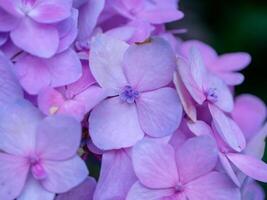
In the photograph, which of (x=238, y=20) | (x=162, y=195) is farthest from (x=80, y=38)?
(x=238, y=20)

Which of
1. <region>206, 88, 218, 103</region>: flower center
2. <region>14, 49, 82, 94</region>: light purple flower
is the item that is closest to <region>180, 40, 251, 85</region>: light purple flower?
<region>206, 88, 218, 103</region>: flower center

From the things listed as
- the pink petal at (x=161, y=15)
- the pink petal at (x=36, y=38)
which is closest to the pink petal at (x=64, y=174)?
the pink petal at (x=36, y=38)

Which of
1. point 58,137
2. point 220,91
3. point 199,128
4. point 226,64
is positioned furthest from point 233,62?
point 58,137

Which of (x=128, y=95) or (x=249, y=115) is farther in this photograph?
(x=249, y=115)

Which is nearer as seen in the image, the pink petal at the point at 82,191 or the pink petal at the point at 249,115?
the pink petal at the point at 82,191

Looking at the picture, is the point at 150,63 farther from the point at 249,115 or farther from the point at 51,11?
the point at 249,115

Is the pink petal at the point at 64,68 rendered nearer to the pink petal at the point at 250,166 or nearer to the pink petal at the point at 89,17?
the pink petal at the point at 89,17
